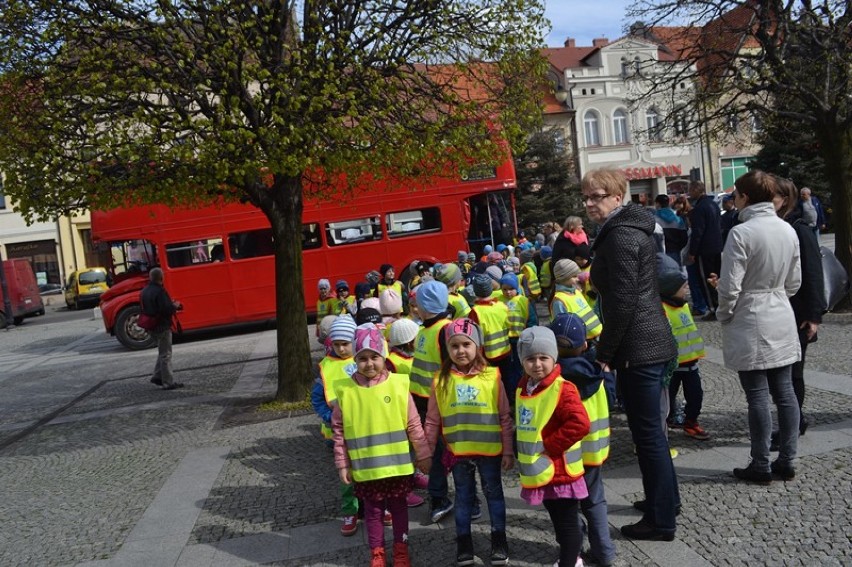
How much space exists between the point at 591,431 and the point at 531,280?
216 inches

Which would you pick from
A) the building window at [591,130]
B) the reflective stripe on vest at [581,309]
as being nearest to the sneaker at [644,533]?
the reflective stripe on vest at [581,309]

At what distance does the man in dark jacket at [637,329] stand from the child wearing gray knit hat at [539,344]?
412 mm

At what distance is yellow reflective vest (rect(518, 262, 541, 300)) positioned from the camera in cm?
913

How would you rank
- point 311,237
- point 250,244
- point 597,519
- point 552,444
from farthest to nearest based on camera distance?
point 311,237
point 250,244
point 597,519
point 552,444

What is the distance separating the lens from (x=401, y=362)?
512 cm

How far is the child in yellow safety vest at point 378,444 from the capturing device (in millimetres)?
4055

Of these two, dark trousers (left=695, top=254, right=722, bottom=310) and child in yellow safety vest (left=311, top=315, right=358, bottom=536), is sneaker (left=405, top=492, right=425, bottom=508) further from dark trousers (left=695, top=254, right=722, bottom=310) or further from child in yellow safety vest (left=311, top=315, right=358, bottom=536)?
dark trousers (left=695, top=254, right=722, bottom=310)

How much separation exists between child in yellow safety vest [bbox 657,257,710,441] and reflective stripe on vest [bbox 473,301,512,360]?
1329 millimetres

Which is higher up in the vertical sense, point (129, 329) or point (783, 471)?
point (129, 329)

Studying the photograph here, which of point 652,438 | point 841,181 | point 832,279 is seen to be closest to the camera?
point 652,438

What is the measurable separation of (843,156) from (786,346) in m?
7.45

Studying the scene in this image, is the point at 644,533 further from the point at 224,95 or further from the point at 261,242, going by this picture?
the point at 261,242

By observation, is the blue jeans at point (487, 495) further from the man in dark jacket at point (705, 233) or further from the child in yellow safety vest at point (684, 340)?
the man in dark jacket at point (705, 233)

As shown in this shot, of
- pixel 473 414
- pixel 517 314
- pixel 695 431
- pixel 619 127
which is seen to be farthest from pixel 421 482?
pixel 619 127
